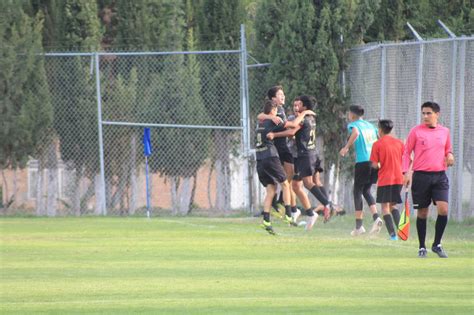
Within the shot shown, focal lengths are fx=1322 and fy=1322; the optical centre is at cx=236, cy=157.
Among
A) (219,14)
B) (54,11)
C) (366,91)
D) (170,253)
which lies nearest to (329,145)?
(366,91)

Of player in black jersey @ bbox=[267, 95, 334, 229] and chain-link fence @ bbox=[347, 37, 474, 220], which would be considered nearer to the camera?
player in black jersey @ bbox=[267, 95, 334, 229]

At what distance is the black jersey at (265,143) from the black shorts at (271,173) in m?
0.16

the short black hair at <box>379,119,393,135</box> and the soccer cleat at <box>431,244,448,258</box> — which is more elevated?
the short black hair at <box>379,119,393,135</box>

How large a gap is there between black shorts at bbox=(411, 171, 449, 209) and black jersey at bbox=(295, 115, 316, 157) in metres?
6.12

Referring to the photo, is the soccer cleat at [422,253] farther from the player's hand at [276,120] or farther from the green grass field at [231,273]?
the player's hand at [276,120]

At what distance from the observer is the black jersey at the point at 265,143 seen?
2109cm

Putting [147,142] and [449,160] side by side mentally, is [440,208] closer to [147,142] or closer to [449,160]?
[449,160]

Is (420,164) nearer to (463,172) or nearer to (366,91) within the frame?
(463,172)

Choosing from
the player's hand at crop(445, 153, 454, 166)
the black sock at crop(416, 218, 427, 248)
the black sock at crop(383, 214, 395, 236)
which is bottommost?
the black sock at crop(383, 214, 395, 236)

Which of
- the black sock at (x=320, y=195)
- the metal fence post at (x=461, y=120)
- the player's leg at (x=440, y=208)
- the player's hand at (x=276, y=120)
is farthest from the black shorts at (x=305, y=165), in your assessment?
the player's leg at (x=440, y=208)

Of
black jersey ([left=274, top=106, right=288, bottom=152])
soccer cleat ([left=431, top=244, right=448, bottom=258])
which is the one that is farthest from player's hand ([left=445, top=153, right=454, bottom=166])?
black jersey ([left=274, top=106, right=288, bottom=152])

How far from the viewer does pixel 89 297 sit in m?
11.7

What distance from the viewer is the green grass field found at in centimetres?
1092

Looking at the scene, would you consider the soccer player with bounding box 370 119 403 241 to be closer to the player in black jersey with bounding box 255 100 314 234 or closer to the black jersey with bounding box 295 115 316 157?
the player in black jersey with bounding box 255 100 314 234
